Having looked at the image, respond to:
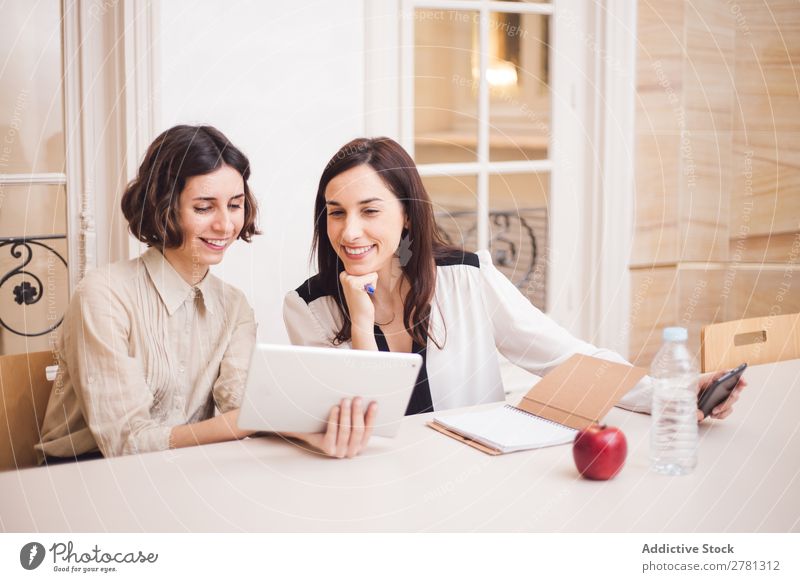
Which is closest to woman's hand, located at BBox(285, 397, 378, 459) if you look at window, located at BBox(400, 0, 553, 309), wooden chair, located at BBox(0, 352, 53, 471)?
wooden chair, located at BBox(0, 352, 53, 471)

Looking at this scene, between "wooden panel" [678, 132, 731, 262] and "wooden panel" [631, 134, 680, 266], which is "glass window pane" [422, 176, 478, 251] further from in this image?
"wooden panel" [678, 132, 731, 262]

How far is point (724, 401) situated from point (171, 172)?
0.90 m

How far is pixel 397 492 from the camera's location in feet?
3.50

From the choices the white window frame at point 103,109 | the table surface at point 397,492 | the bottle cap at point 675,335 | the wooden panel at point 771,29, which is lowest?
the table surface at point 397,492

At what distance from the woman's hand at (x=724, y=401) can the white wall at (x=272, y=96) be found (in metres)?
1.00

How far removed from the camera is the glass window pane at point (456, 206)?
7.52ft

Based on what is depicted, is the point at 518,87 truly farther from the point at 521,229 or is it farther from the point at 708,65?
the point at 708,65

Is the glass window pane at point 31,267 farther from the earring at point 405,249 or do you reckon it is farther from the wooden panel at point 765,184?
the wooden panel at point 765,184

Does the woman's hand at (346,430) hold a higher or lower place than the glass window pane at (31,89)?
lower

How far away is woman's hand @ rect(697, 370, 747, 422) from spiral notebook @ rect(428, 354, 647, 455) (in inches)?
4.2

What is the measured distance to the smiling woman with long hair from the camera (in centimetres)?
150

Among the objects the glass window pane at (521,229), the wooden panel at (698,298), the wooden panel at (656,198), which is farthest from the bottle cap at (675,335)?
the wooden panel at (698,298)

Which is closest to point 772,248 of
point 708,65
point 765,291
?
point 765,291

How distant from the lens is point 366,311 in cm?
147
